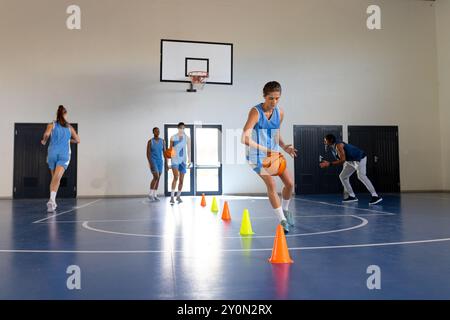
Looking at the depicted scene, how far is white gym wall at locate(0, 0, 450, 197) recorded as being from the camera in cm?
1057

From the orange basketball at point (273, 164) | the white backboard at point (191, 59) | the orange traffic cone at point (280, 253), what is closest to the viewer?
the orange traffic cone at point (280, 253)

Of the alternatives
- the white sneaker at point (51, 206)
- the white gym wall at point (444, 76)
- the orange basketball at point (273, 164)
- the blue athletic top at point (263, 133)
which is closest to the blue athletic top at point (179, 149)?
the white sneaker at point (51, 206)

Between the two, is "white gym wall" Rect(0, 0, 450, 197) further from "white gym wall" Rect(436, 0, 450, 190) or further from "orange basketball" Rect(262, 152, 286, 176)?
"orange basketball" Rect(262, 152, 286, 176)

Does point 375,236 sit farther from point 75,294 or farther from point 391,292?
point 75,294

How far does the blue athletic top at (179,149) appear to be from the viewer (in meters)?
8.05

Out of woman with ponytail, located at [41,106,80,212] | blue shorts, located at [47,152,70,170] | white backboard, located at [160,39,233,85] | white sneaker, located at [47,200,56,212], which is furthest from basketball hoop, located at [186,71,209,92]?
white sneaker, located at [47,200,56,212]

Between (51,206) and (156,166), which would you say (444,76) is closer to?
(156,166)

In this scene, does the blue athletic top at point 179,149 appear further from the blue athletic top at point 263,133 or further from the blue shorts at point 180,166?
the blue athletic top at point 263,133

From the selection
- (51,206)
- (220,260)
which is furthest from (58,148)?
(220,260)

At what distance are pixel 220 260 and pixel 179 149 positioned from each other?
18.0 feet

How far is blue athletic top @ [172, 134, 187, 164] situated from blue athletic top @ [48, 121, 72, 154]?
2.36 metres

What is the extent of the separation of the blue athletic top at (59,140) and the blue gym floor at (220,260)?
1.67m

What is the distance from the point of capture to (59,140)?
6.27m

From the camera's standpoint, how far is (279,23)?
11.6m
